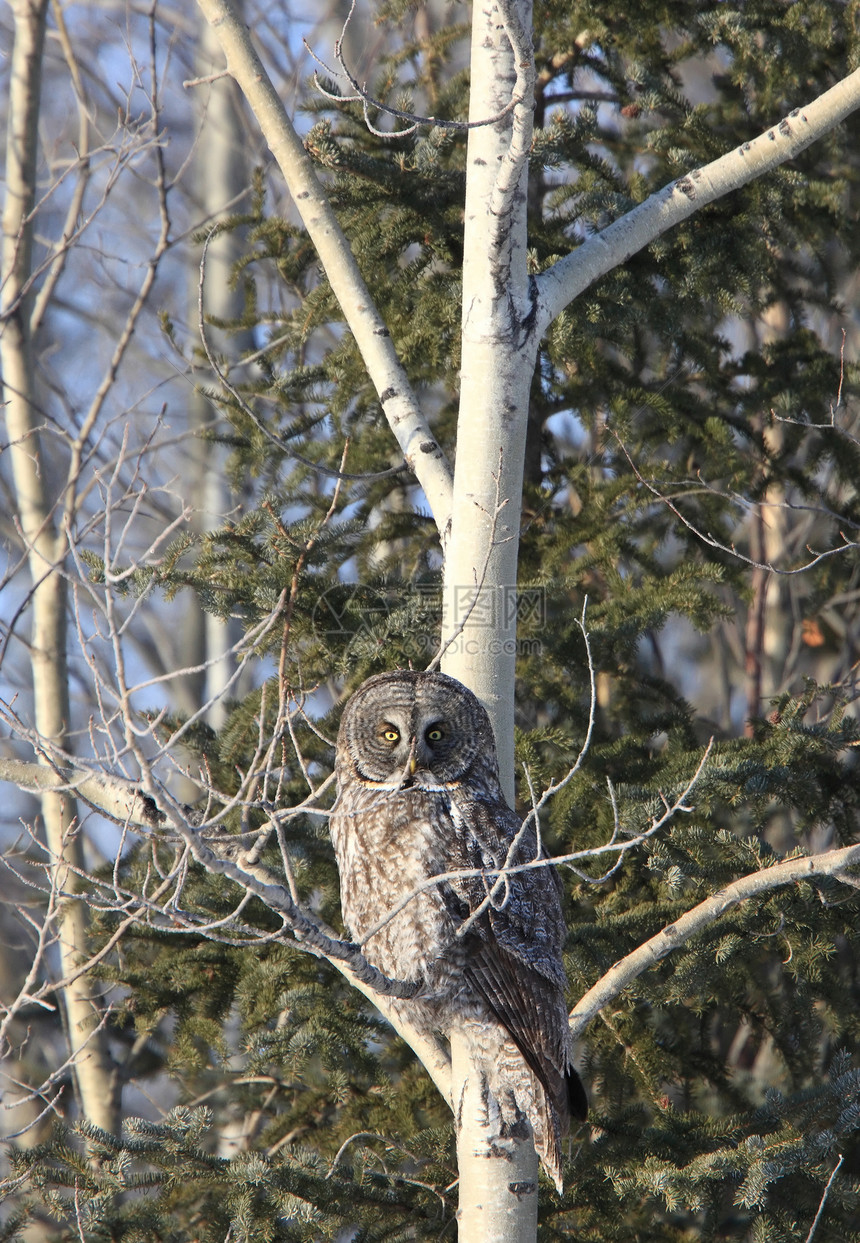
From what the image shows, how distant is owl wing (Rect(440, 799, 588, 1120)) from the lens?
10.9 ft

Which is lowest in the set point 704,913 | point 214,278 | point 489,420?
point 704,913

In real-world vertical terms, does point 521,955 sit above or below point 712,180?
below

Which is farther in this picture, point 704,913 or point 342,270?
point 342,270

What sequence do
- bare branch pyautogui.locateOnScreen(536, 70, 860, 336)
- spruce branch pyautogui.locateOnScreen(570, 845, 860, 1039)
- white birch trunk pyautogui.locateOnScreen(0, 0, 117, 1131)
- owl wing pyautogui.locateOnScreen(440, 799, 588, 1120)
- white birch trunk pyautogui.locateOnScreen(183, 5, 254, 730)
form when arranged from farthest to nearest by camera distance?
white birch trunk pyautogui.locateOnScreen(183, 5, 254, 730)
white birch trunk pyautogui.locateOnScreen(0, 0, 117, 1131)
bare branch pyautogui.locateOnScreen(536, 70, 860, 336)
owl wing pyautogui.locateOnScreen(440, 799, 588, 1120)
spruce branch pyautogui.locateOnScreen(570, 845, 860, 1039)

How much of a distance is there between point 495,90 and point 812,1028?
3.23 meters

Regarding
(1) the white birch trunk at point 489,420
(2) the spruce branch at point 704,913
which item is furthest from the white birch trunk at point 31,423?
(2) the spruce branch at point 704,913

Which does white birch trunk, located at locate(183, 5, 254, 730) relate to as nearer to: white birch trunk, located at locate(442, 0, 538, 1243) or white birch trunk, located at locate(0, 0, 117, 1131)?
white birch trunk, located at locate(0, 0, 117, 1131)

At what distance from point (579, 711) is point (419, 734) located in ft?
2.99

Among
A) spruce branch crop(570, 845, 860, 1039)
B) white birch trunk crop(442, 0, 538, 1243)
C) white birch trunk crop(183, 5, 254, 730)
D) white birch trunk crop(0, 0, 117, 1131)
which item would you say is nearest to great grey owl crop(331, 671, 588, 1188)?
white birch trunk crop(442, 0, 538, 1243)

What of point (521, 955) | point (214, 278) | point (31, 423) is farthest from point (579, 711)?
point (214, 278)

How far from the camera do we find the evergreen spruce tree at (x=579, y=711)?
337 cm

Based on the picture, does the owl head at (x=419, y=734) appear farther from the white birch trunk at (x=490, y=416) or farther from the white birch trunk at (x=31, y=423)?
the white birch trunk at (x=31, y=423)

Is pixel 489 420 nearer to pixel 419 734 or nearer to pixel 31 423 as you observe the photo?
pixel 419 734

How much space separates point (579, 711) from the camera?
4.12m
